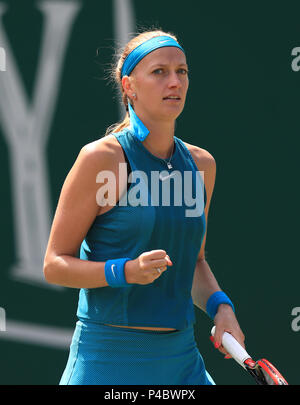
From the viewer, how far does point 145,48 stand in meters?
2.34

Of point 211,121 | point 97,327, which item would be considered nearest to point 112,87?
point 211,121

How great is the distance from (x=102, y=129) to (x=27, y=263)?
32.2 inches

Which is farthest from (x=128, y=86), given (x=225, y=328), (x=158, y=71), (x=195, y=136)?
(x=195, y=136)

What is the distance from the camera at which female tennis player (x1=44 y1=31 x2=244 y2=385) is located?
218cm

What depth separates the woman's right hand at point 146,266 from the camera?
1.95 metres

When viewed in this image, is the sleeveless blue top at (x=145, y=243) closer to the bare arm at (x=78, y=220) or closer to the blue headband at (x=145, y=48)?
the bare arm at (x=78, y=220)

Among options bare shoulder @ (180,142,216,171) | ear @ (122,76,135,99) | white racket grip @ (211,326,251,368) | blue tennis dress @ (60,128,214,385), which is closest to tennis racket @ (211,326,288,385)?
white racket grip @ (211,326,251,368)

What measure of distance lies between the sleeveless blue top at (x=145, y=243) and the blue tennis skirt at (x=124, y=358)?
0.12ft

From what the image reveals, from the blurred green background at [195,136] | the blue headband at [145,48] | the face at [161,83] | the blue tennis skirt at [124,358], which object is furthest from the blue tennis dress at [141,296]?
the blurred green background at [195,136]

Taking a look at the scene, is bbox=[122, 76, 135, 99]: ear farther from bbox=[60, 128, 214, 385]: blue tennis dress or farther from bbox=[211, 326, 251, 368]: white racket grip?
bbox=[211, 326, 251, 368]: white racket grip

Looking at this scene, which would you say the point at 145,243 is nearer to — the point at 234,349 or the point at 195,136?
the point at 234,349

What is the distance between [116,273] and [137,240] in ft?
0.57

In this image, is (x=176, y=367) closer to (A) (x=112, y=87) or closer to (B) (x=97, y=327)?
(B) (x=97, y=327)

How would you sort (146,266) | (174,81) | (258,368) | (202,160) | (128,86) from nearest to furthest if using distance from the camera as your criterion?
(146,266) → (258,368) → (174,81) → (128,86) → (202,160)
